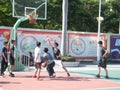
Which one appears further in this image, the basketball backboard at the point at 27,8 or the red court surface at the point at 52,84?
the basketball backboard at the point at 27,8

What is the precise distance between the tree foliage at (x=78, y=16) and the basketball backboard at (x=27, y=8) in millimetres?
14636

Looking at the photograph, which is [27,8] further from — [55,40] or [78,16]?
[78,16]

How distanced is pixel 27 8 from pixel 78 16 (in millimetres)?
19335

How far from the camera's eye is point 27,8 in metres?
25.5

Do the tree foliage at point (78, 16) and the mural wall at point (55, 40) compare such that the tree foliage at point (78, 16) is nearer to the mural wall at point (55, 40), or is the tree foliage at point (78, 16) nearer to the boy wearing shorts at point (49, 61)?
the mural wall at point (55, 40)

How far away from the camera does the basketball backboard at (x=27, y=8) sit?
82.5 feet

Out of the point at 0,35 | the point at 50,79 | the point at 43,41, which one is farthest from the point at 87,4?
the point at 50,79

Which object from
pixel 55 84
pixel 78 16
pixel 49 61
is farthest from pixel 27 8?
pixel 78 16

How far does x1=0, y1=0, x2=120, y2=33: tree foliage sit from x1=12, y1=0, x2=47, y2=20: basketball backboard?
48.0 ft

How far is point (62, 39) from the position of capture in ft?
99.6

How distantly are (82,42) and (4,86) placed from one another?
19939mm

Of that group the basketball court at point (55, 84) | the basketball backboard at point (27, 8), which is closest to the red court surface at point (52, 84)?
the basketball court at point (55, 84)

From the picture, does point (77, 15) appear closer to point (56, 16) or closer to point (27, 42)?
point (56, 16)

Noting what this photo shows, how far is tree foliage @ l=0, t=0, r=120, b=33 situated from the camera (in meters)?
41.5
